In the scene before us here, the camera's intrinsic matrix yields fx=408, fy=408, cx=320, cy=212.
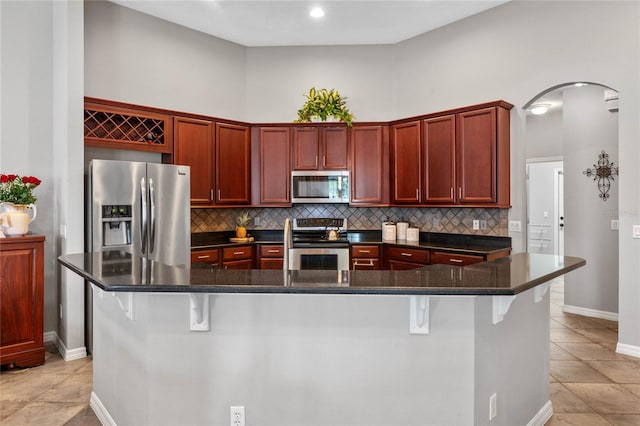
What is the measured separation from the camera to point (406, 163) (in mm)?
4863

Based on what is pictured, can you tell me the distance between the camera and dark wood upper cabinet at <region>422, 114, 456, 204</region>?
4.42 m

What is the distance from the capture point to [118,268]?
77.8 inches

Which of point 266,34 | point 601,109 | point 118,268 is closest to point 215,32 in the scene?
point 266,34

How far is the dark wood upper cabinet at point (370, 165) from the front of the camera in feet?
16.5

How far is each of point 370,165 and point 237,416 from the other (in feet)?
11.9

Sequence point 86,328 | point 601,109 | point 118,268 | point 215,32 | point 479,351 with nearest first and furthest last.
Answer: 1. point 479,351
2. point 118,268
3. point 86,328
4. point 601,109
5. point 215,32

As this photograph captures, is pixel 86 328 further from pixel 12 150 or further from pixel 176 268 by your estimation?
pixel 176 268

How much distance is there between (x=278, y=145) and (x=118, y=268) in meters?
3.38

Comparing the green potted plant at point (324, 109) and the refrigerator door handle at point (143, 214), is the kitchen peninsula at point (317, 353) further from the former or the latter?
the green potted plant at point (324, 109)

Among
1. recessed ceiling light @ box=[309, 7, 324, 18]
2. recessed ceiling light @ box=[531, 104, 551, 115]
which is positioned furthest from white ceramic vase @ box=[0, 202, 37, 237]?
recessed ceiling light @ box=[531, 104, 551, 115]

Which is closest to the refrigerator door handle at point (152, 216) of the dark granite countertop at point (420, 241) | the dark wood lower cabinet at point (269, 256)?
the dark granite countertop at point (420, 241)

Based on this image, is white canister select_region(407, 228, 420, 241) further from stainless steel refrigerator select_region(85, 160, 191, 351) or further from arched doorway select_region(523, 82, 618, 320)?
stainless steel refrigerator select_region(85, 160, 191, 351)

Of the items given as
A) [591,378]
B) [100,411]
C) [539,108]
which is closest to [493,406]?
[591,378]

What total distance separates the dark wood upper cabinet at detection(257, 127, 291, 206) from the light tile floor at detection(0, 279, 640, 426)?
2.61m
